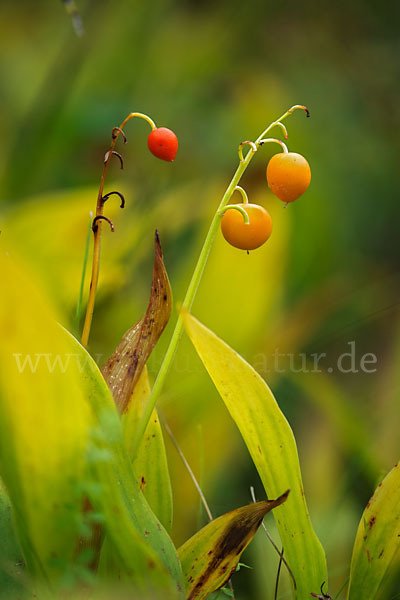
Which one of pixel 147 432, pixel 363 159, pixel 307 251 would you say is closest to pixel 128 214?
pixel 307 251

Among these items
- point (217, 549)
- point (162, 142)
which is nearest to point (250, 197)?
point (162, 142)

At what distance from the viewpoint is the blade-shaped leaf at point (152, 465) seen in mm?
535

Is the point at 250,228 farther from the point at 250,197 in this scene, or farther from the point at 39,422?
the point at 250,197

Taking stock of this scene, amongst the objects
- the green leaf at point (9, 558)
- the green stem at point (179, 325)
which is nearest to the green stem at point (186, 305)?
the green stem at point (179, 325)

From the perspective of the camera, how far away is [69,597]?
45 cm

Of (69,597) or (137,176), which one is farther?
(137,176)

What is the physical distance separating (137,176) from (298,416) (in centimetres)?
73

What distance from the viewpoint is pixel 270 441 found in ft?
1.67

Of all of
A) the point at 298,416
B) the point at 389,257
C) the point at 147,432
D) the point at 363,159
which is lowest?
the point at 298,416

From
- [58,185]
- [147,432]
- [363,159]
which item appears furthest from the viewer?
[363,159]

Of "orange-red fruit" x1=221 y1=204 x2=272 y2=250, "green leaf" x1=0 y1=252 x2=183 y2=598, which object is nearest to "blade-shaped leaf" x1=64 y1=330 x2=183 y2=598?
"green leaf" x1=0 y1=252 x2=183 y2=598

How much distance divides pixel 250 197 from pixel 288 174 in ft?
2.07

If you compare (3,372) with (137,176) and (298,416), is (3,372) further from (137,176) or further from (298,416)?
(137,176)

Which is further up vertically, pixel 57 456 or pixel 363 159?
pixel 363 159
